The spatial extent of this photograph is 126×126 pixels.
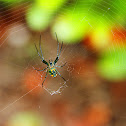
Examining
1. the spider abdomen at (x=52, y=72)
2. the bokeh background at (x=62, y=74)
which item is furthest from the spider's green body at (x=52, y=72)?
the bokeh background at (x=62, y=74)

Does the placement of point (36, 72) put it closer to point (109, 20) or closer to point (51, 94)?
point (51, 94)

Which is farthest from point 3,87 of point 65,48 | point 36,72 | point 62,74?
point 65,48

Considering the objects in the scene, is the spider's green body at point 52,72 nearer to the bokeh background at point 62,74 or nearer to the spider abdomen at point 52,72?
the spider abdomen at point 52,72

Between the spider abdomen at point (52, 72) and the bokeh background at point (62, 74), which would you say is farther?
the spider abdomen at point (52, 72)

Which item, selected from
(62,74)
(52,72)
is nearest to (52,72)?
(52,72)

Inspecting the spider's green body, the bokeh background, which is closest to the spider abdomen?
the spider's green body

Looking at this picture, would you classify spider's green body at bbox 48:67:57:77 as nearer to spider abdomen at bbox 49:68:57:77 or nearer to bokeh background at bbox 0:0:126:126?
spider abdomen at bbox 49:68:57:77

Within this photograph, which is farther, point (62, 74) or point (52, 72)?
point (62, 74)

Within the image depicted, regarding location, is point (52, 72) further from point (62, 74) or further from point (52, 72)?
point (62, 74)
